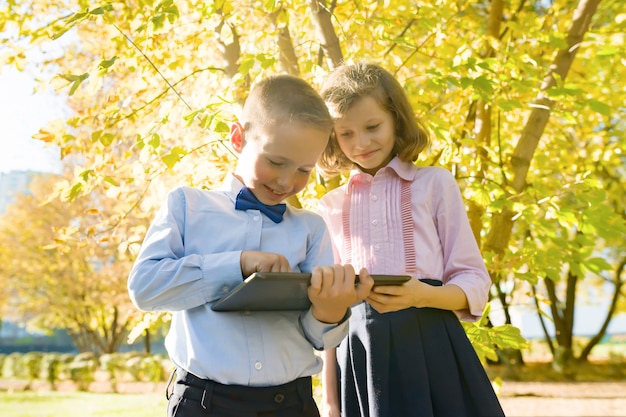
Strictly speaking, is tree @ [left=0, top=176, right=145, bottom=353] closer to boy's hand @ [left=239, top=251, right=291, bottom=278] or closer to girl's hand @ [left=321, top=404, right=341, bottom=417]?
girl's hand @ [left=321, top=404, right=341, bottom=417]

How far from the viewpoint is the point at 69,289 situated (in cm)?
1588

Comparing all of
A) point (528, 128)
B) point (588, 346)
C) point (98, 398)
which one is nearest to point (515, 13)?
point (528, 128)

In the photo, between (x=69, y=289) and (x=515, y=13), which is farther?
(x=69, y=289)

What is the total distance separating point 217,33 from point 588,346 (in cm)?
1388

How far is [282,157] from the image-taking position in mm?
1654

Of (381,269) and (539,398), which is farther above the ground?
(381,269)

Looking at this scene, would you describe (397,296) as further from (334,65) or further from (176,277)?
(334,65)

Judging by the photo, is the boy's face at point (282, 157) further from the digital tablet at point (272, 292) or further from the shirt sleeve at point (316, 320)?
the digital tablet at point (272, 292)

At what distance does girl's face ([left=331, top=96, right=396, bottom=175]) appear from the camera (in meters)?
2.10

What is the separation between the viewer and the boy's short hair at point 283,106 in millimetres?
1682

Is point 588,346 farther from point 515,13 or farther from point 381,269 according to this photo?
point 381,269

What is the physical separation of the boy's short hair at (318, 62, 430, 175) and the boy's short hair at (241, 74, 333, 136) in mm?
343

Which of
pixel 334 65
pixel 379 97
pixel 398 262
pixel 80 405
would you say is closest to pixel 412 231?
pixel 398 262

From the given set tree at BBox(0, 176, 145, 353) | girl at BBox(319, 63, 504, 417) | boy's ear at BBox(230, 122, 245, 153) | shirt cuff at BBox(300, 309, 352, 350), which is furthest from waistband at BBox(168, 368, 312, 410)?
tree at BBox(0, 176, 145, 353)
